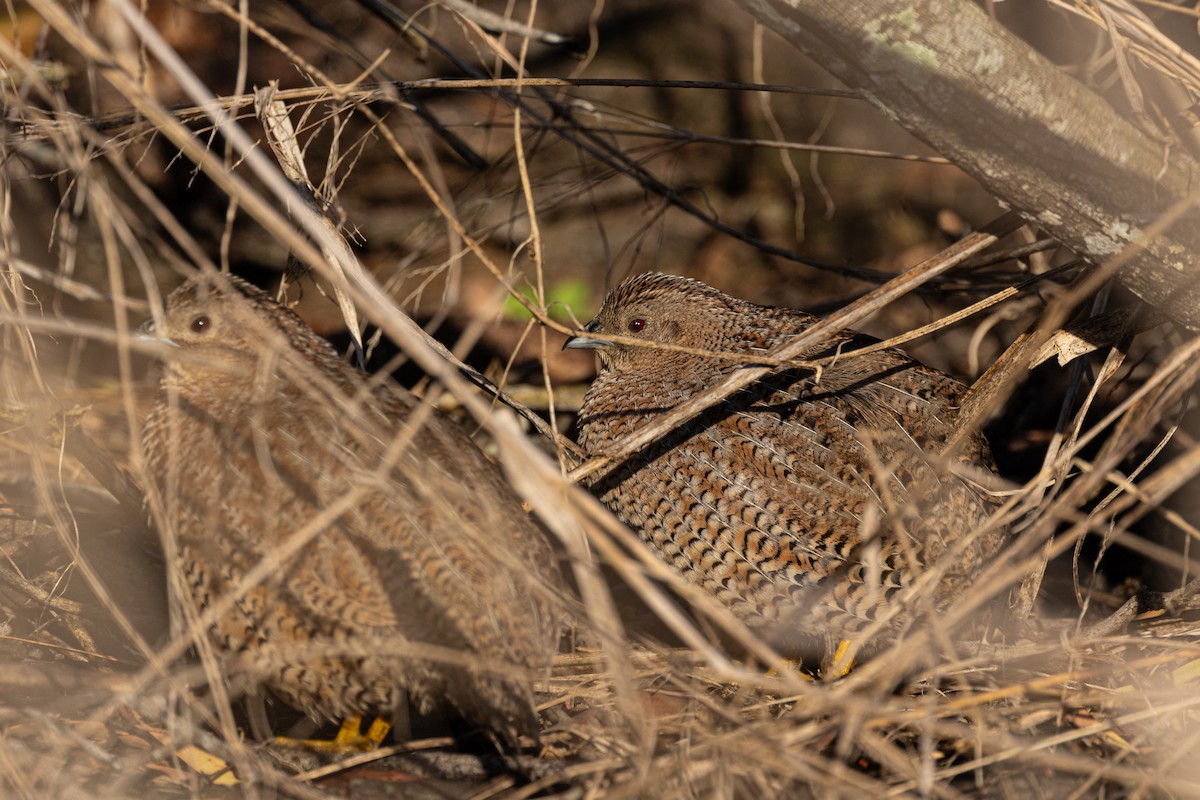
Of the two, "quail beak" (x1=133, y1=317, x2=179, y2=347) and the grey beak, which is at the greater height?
the grey beak

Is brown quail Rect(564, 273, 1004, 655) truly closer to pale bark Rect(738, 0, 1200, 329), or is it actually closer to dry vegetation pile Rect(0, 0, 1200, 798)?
dry vegetation pile Rect(0, 0, 1200, 798)

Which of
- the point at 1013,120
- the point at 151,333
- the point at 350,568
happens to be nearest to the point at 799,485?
the point at 1013,120

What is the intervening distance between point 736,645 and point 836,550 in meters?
0.82

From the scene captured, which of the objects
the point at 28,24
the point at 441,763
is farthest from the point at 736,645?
the point at 28,24

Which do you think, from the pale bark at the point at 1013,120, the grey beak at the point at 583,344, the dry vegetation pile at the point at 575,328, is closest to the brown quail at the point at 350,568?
the dry vegetation pile at the point at 575,328

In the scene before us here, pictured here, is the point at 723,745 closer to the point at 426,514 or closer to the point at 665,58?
the point at 426,514

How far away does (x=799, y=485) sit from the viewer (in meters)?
3.53

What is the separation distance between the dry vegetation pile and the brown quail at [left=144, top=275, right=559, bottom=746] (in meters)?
0.22

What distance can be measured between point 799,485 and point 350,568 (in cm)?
155

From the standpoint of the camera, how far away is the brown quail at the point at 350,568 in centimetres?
279

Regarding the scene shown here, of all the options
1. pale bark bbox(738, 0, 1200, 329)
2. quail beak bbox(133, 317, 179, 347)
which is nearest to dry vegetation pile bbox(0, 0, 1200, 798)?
quail beak bbox(133, 317, 179, 347)

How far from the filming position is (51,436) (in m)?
4.12

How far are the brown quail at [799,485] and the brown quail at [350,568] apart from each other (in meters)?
0.73

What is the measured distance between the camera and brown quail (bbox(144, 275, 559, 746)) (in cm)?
279
